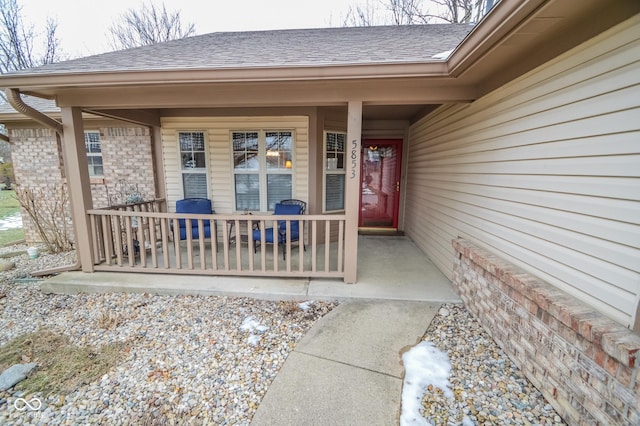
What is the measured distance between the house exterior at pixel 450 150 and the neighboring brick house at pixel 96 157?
0.22 feet

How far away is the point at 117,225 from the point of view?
3.53 meters

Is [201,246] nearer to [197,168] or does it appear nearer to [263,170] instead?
[263,170]

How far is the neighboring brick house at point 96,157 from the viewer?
16.2 ft

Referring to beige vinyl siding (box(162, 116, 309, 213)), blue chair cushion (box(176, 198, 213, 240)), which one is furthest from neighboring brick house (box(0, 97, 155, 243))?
blue chair cushion (box(176, 198, 213, 240))

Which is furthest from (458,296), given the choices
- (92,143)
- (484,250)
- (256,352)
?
(92,143)

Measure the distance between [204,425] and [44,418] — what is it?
1.01 m

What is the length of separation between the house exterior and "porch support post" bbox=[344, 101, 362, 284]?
0.02 metres

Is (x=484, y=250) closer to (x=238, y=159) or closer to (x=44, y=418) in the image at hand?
(x=44, y=418)

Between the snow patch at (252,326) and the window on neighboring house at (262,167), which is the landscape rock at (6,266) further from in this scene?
the snow patch at (252,326)

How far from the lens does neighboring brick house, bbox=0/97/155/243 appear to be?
4.94 meters

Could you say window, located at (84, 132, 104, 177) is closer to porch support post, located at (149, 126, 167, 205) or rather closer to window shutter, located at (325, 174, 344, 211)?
porch support post, located at (149, 126, 167, 205)

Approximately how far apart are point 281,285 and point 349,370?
4.86 ft

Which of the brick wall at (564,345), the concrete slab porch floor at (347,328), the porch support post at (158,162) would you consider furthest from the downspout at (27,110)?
the brick wall at (564,345)

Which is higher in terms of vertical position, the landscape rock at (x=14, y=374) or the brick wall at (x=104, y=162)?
the brick wall at (x=104, y=162)
